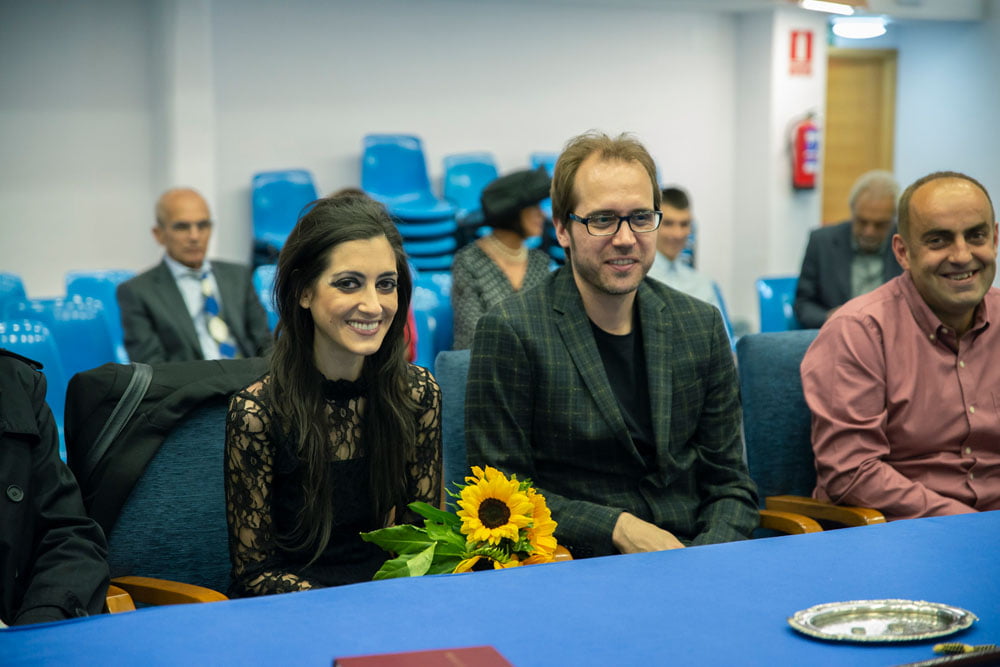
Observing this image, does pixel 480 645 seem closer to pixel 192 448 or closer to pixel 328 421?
pixel 328 421

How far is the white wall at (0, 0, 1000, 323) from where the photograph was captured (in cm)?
758

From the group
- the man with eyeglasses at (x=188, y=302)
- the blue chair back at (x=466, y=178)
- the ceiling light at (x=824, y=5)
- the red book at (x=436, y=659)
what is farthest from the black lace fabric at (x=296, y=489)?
the blue chair back at (x=466, y=178)

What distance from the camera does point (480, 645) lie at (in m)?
1.49

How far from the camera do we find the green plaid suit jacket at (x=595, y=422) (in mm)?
2453

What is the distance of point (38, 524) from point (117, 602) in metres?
0.20

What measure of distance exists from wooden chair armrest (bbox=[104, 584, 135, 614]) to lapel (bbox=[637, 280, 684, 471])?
45.6 inches

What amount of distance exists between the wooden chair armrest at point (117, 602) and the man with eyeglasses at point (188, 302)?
2.91 metres

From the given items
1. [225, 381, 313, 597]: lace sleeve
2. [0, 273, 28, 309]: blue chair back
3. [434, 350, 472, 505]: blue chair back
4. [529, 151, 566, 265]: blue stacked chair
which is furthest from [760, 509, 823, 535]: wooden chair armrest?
[529, 151, 566, 265]: blue stacked chair

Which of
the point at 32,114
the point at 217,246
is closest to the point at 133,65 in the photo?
the point at 32,114

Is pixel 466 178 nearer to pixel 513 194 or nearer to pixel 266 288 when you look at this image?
pixel 266 288

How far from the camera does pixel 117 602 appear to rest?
Result: 1998 mm

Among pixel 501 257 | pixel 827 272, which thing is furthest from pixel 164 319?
pixel 827 272

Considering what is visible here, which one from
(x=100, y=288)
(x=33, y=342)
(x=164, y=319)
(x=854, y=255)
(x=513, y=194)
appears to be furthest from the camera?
(x=100, y=288)

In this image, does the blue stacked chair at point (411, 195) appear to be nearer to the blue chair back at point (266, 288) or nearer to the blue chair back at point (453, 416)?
the blue chair back at point (266, 288)
